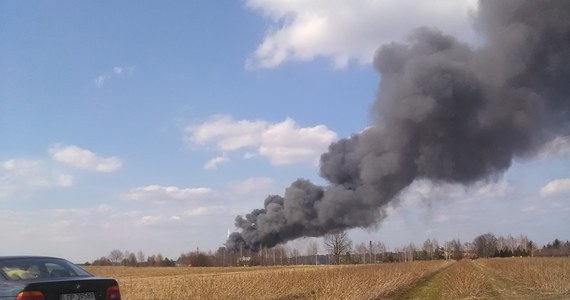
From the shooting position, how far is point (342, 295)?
59.2 feet

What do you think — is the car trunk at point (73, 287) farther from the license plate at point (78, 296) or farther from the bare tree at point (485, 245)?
the bare tree at point (485, 245)

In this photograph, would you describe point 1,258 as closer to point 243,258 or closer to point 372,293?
point 372,293

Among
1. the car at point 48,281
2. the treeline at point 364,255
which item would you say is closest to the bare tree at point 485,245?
Answer: the treeline at point 364,255

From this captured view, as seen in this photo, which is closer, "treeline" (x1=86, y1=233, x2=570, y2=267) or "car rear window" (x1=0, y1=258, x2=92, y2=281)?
"car rear window" (x1=0, y1=258, x2=92, y2=281)

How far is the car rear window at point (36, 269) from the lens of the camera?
8.97m

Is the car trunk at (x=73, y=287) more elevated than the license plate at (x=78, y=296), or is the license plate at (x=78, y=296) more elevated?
the car trunk at (x=73, y=287)

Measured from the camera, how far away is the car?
8375 mm

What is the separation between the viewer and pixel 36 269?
30.4 feet

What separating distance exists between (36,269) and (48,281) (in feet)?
2.76

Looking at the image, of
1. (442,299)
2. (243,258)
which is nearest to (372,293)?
(442,299)

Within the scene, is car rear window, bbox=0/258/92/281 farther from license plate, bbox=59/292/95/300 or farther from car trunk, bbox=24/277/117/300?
license plate, bbox=59/292/95/300

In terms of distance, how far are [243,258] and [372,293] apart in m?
65.0

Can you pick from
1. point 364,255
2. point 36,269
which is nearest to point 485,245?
point 364,255

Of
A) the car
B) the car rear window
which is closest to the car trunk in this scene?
the car
